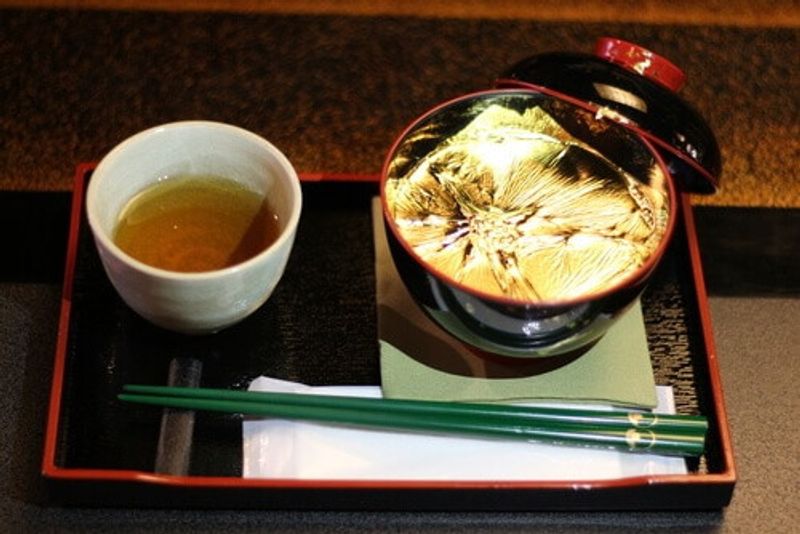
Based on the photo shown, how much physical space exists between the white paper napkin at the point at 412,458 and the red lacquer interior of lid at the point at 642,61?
12.1 inches

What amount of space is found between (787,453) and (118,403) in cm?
53

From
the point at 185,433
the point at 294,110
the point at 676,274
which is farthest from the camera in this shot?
the point at 294,110

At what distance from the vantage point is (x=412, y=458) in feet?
3.03

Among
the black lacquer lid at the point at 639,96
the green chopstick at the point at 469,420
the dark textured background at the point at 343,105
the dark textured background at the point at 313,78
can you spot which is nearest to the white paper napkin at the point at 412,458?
the green chopstick at the point at 469,420

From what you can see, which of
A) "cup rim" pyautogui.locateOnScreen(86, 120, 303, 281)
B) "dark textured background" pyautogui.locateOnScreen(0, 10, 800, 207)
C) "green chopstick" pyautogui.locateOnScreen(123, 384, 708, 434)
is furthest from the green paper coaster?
"dark textured background" pyautogui.locateOnScreen(0, 10, 800, 207)

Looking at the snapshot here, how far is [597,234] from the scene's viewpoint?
0.97 metres

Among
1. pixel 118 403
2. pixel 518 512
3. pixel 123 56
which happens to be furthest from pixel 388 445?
pixel 123 56

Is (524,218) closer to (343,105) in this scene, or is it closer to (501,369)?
(501,369)

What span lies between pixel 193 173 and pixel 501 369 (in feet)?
0.98

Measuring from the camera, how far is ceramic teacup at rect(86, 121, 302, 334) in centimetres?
89

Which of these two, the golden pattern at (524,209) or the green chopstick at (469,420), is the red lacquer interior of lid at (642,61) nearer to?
the golden pattern at (524,209)

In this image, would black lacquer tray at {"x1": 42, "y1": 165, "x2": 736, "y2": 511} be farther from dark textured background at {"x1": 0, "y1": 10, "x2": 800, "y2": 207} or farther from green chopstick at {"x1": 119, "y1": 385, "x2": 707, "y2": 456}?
dark textured background at {"x1": 0, "y1": 10, "x2": 800, "y2": 207}

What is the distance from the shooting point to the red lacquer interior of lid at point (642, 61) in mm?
996

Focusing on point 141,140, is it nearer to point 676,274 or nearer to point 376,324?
point 376,324
